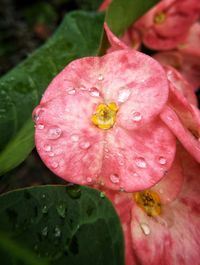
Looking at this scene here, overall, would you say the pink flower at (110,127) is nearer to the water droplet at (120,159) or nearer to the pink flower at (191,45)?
the water droplet at (120,159)

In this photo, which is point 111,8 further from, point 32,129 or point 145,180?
point 145,180

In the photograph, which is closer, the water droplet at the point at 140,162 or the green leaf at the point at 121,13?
the water droplet at the point at 140,162

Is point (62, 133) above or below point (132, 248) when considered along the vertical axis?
above

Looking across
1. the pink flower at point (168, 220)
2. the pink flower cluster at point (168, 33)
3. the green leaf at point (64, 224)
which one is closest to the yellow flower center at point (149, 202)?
the pink flower at point (168, 220)

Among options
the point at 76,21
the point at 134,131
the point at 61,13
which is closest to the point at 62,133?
the point at 134,131

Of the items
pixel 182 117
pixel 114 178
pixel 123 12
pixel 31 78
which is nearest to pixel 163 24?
pixel 123 12
